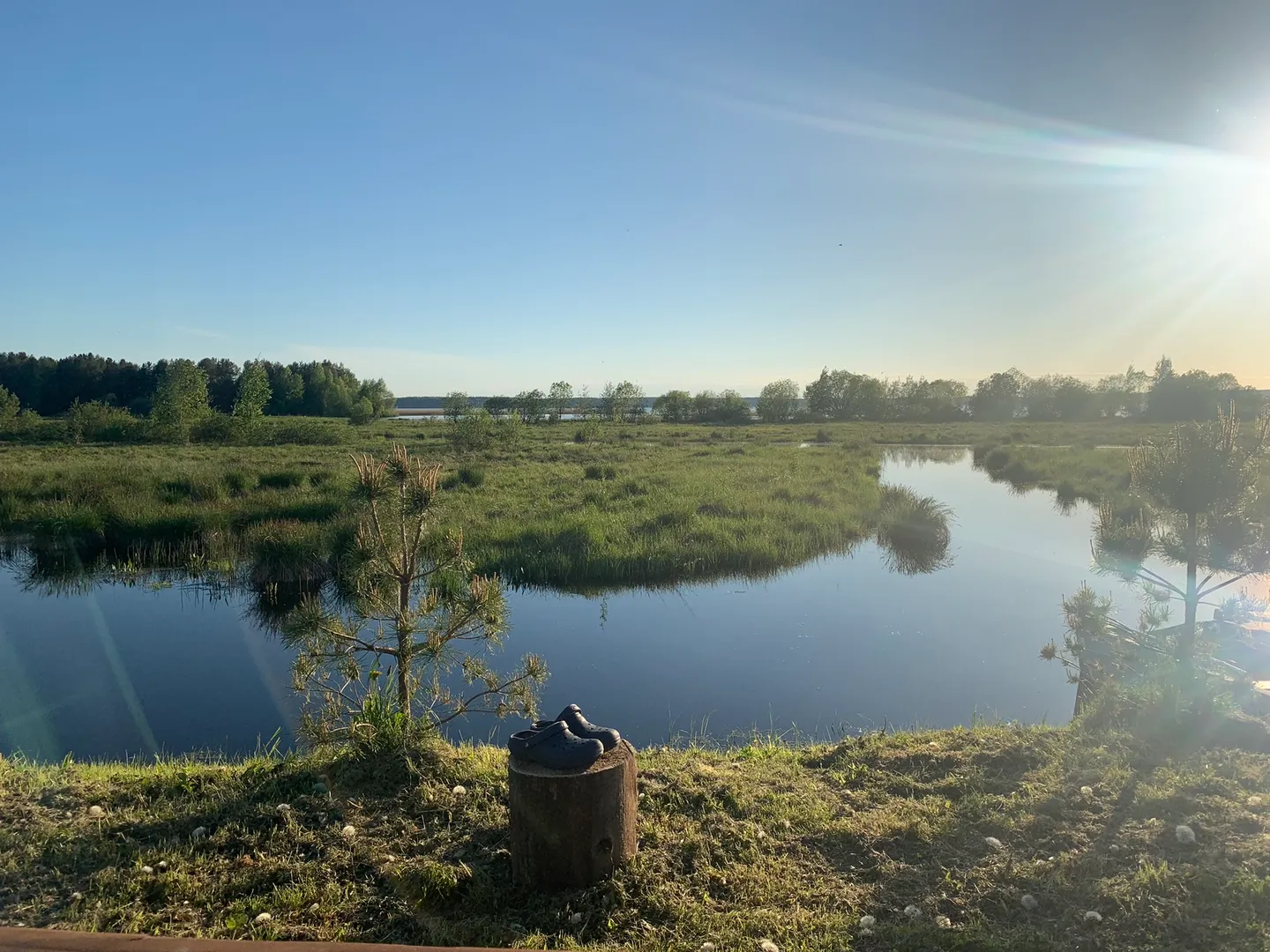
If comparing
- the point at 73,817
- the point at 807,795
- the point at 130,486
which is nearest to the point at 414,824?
the point at 73,817

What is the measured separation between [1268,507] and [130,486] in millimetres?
23393

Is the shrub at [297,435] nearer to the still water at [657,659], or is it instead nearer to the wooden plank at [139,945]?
the still water at [657,659]

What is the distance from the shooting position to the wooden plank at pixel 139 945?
8.00ft

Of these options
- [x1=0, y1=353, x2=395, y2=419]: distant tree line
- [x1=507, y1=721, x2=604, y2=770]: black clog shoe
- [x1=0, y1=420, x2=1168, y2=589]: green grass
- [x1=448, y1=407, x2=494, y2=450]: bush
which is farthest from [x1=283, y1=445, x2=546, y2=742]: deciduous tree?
[x1=0, y1=353, x2=395, y2=419]: distant tree line

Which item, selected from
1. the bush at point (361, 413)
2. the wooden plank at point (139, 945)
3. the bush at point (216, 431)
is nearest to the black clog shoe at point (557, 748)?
the wooden plank at point (139, 945)

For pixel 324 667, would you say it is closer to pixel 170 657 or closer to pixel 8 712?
pixel 8 712

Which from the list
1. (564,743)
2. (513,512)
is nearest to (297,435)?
(513,512)

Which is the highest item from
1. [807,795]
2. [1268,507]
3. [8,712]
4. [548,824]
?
[1268,507]

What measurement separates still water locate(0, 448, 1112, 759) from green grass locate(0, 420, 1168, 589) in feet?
3.41

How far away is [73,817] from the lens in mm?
3932

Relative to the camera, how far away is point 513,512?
1869 cm

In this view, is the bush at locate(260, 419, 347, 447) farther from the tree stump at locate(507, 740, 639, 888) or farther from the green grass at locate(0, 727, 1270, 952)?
the tree stump at locate(507, 740, 639, 888)

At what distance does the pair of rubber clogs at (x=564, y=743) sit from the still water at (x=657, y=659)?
14.0ft

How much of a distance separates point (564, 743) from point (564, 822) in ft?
1.15
